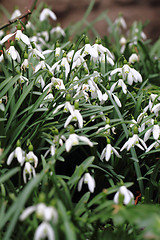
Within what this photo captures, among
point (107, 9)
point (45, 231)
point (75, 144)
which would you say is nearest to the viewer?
point (45, 231)

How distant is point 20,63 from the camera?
2.43 meters

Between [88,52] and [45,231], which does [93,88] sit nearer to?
[88,52]

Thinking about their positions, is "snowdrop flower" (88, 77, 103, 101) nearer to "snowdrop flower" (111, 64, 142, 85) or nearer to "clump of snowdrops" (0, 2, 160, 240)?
"clump of snowdrops" (0, 2, 160, 240)

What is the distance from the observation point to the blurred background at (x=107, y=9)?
656 centimetres

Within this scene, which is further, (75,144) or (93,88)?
(93,88)

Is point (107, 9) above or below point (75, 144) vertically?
above

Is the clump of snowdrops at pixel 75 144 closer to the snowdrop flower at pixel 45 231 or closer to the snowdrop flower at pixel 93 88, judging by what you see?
the snowdrop flower at pixel 93 88

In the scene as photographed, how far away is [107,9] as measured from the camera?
658cm

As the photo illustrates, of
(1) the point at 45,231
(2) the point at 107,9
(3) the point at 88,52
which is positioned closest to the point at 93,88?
(3) the point at 88,52

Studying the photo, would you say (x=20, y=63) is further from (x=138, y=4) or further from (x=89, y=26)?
(x=138, y=4)

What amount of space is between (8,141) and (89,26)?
106 inches

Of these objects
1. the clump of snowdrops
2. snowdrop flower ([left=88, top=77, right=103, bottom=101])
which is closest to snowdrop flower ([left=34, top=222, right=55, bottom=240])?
the clump of snowdrops

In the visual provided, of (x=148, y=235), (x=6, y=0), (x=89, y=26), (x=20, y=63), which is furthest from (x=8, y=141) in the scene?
(x=6, y=0)

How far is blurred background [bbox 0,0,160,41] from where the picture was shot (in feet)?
21.5
